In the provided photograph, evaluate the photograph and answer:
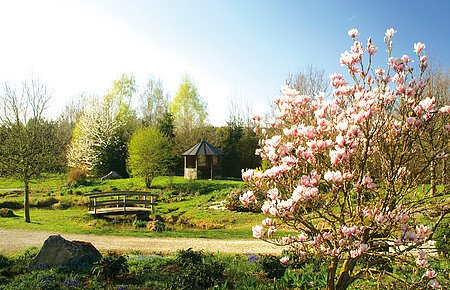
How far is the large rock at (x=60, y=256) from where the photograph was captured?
7.14 meters

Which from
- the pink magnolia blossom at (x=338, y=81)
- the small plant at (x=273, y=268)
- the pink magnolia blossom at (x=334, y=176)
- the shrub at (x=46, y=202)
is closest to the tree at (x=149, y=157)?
the shrub at (x=46, y=202)

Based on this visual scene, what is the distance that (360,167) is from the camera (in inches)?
149

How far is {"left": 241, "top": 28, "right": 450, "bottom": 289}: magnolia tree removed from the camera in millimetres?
3426

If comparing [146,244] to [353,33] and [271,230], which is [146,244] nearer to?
[271,230]

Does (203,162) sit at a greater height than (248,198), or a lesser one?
greater

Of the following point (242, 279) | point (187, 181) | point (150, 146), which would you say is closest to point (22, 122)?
point (150, 146)

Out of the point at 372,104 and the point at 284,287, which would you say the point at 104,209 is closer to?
the point at 284,287

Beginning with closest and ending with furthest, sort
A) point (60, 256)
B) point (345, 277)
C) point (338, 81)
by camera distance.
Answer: point (338, 81) < point (345, 277) < point (60, 256)

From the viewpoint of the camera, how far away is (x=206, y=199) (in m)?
20.7

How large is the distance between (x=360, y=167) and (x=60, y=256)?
5.83 metres

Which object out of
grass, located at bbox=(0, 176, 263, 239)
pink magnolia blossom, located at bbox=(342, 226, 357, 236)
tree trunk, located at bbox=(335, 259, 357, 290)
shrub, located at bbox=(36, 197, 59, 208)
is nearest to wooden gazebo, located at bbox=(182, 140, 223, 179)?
grass, located at bbox=(0, 176, 263, 239)

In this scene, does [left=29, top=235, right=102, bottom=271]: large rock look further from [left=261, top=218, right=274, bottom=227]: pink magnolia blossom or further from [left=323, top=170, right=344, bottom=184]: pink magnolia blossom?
[left=323, top=170, right=344, bottom=184]: pink magnolia blossom

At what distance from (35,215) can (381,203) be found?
57.4 feet

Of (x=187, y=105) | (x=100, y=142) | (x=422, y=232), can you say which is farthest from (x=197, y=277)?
(x=187, y=105)
